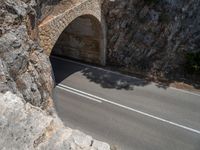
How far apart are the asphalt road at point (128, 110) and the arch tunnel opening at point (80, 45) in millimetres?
932

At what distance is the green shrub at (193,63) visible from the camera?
18319 millimetres

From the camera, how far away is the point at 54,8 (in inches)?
563

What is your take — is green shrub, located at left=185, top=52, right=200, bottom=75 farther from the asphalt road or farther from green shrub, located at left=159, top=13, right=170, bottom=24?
green shrub, located at left=159, top=13, right=170, bottom=24

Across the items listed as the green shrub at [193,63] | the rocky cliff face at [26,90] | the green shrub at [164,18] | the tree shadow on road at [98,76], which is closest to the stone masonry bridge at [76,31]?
the rocky cliff face at [26,90]

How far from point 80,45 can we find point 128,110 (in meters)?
7.66

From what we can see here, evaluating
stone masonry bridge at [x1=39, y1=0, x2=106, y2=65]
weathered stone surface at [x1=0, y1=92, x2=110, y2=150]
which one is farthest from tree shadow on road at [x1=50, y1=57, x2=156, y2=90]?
weathered stone surface at [x1=0, y1=92, x2=110, y2=150]

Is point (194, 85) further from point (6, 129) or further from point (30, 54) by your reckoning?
point (6, 129)

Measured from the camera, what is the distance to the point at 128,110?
1582 centimetres

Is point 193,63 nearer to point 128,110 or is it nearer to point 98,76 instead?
point 128,110

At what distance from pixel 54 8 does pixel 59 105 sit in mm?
6056

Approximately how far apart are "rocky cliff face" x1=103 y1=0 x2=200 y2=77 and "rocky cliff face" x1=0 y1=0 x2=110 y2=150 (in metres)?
7.45

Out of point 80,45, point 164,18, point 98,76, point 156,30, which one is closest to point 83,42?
point 80,45

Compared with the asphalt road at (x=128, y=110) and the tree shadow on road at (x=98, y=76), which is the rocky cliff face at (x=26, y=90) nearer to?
the asphalt road at (x=128, y=110)

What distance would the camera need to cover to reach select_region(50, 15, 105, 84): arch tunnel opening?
19.6m
